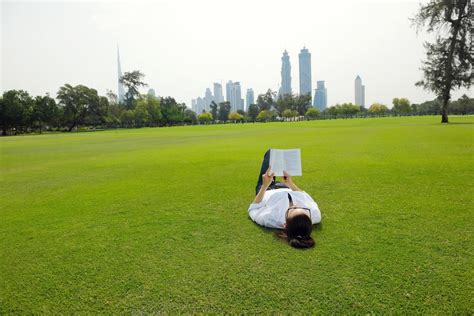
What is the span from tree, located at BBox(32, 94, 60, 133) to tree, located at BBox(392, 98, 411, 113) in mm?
98434

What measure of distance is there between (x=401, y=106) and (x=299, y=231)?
4283 inches

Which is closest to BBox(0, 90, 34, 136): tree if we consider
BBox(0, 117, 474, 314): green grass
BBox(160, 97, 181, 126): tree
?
BBox(160, 97, 181, 126): tree

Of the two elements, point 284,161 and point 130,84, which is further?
point 130,84

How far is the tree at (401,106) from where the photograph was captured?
315 feet

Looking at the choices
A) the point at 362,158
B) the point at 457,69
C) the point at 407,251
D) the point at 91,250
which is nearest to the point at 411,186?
the point at 407,251

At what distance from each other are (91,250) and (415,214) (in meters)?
4.90

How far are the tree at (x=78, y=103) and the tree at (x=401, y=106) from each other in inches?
3560

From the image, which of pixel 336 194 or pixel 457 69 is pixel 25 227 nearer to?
pixel 336 194

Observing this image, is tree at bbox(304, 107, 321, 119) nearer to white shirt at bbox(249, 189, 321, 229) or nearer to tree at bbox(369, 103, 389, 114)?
tree at bbox(369, 103, 389, 114)

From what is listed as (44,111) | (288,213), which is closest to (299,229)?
(288,213)

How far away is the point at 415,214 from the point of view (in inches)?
191

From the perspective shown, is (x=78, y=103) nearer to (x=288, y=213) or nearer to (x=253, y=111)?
(x=253, y=111)

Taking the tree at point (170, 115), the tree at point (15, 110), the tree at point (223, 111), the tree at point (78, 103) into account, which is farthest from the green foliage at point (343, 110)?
the tree at point (15, 110)

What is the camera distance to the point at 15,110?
63375mm
